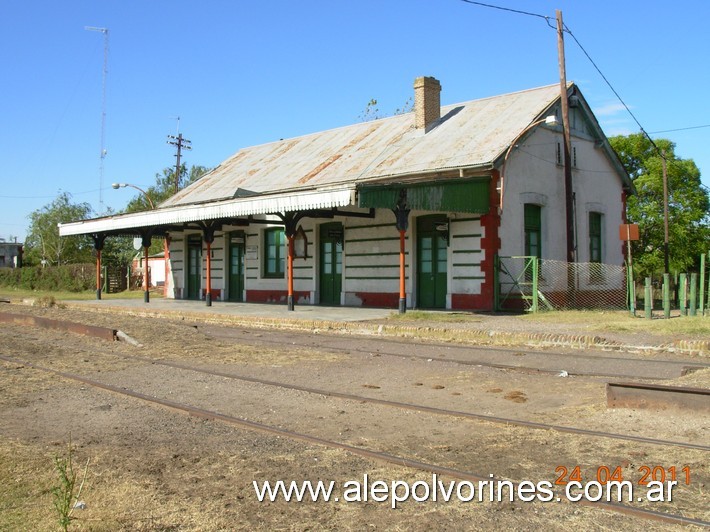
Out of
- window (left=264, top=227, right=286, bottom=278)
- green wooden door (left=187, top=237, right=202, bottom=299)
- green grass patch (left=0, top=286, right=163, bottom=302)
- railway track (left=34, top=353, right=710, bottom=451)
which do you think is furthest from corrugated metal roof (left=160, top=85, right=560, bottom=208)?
railway track (left=34, top=353, right=710, bottom=451)

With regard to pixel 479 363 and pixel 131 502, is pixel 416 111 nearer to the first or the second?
pixel 479 363

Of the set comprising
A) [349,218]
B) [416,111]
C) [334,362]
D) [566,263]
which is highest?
[416,111]

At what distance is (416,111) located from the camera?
25.1 m

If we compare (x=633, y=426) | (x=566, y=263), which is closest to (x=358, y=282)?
(x=566, y=263)

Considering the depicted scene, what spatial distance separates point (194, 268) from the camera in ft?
103

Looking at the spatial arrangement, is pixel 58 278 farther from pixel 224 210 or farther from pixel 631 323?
pixel 631 323

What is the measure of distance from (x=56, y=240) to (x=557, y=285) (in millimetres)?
57998

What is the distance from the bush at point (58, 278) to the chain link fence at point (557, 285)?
3243cm

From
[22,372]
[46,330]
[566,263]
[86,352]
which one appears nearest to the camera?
[22,372]

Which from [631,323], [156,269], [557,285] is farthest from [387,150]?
[156,269]

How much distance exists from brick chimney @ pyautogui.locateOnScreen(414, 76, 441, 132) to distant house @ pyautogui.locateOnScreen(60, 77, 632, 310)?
0.17 feet

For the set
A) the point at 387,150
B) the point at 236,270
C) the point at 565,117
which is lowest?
the point at 236,270

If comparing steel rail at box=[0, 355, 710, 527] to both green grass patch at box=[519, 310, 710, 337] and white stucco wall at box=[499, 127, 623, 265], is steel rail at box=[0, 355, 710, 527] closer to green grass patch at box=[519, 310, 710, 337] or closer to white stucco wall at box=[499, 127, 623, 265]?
green grass patch at box=[519, 310, 710, 337]

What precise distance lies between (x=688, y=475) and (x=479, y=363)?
→ 5.92 metres
